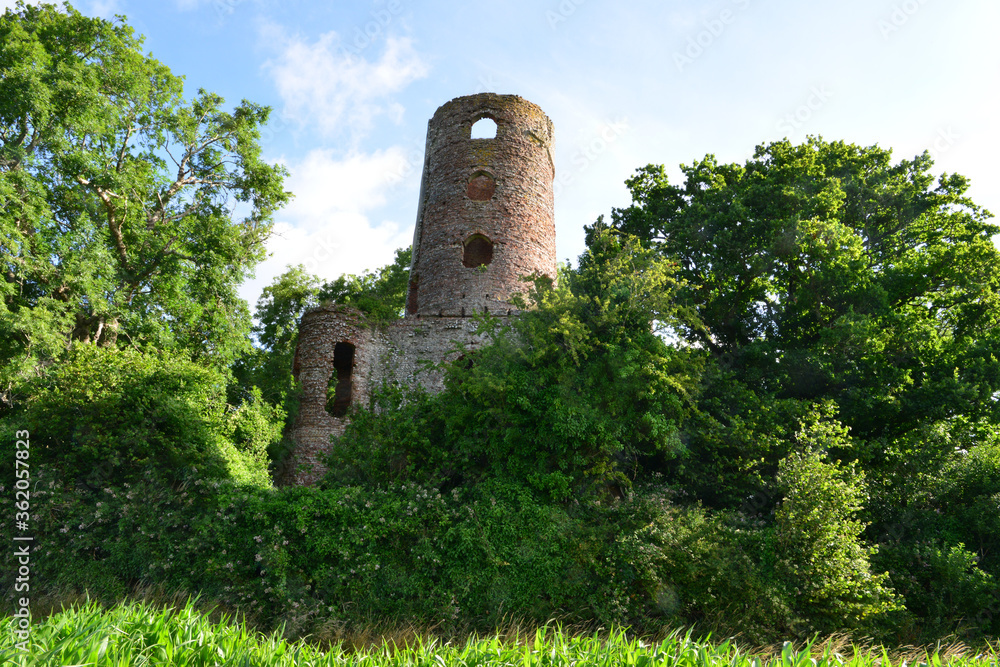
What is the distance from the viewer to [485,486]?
880 centimetres

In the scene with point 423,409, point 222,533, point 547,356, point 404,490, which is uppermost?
point 547,356

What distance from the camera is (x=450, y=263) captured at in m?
15.0

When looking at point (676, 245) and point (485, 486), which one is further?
point (676, 245)

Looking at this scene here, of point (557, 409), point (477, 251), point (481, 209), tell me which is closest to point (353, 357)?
point (477, 251)

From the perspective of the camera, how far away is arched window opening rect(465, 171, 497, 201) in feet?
51.3

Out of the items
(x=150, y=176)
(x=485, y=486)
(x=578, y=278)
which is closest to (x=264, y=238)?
(x=150, y=176)

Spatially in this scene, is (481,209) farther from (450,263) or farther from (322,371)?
(322,371)

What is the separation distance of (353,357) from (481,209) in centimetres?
482

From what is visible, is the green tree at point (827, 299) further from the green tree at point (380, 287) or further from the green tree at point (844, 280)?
the green tree at point (380, 287)

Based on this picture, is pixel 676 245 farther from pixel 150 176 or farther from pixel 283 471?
pixel 150 176

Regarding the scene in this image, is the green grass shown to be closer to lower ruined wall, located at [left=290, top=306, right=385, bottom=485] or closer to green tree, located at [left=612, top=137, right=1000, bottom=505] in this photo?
green tree, located at [left=612, top=137, right=1000, bottom=505]

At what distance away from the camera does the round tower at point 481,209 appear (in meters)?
14.7

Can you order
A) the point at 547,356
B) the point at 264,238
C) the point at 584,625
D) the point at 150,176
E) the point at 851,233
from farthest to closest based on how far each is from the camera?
1. the point at 264,238
2. the point at 150,176
3. the point at 851,233
4. the point at 547,356
5. the point at 584,625

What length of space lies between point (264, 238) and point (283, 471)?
694 centimetres
